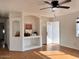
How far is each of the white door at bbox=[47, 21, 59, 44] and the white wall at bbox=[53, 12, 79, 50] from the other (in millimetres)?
996

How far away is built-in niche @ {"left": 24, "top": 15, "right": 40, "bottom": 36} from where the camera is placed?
33.8ft

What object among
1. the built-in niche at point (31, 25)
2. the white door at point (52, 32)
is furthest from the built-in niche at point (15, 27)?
the white door at point (52, 32)

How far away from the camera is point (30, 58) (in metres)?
6.19

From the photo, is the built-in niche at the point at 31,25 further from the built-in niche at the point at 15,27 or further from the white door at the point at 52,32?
the built-in niche at the point at 15,27

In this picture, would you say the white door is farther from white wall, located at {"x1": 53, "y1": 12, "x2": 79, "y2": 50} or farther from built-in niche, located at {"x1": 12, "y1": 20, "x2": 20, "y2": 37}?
built-in niche, located at {"x1": 12, "y1": 20, "x2": 20, "y2": 37}

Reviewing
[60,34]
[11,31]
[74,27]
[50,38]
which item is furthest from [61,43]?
[11,31]

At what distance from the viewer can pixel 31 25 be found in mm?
10594

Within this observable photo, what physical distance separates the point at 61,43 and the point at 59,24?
164 centimetres

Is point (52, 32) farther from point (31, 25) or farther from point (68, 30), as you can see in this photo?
point (68, 30)

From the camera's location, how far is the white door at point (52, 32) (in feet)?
38.1

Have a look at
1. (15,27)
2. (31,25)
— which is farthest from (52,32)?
(15,27)

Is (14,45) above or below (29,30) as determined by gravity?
below

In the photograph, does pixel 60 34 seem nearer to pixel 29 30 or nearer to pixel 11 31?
pixel 29 30

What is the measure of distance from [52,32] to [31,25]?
239 centimetres
